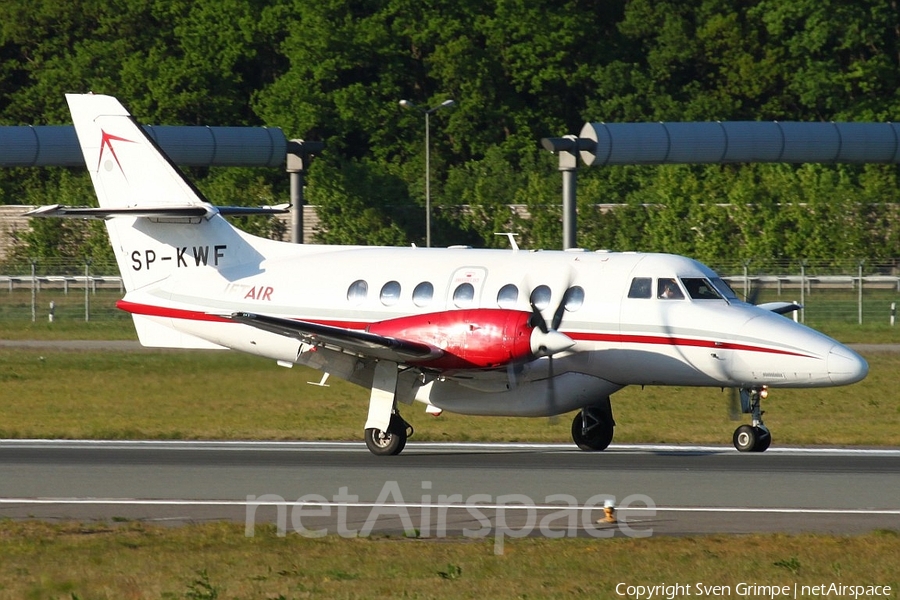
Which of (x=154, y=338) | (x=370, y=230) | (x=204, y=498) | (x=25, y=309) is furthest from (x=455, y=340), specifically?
(x=370, y=230)

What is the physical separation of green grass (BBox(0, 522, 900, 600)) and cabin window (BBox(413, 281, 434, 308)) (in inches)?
316

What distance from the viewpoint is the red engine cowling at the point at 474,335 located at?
66.7ft

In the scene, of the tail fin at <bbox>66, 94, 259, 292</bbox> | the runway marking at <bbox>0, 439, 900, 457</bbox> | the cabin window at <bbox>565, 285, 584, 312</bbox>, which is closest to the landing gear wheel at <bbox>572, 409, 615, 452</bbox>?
the runway marking at <bbox>0, 439, 900, 457</bbox>

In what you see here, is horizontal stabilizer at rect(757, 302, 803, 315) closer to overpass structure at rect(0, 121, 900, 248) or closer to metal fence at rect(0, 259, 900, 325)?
overpass structure at rect(0, 121, 900, 248)

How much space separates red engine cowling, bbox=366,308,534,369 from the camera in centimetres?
2034

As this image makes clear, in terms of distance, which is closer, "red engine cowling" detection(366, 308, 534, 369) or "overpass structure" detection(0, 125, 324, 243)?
"red engine cowling" detection(366, 308, 534, 369)

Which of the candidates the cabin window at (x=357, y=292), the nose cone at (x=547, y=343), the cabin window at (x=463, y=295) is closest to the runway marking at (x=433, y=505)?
the nose cone at (x=547, y=343)

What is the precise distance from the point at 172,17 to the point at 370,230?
27782 mm

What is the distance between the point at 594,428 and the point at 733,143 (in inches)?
1039

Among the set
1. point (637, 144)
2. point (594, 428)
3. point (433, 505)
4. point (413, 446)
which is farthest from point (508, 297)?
point (637, 144)

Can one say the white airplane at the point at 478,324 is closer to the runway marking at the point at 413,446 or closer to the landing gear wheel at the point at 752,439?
the landing gear wheel at the point at 752,439

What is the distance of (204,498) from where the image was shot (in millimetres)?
17203

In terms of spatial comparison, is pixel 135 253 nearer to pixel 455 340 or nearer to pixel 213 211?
pixel 213 211

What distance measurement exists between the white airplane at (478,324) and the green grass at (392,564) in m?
6.37
